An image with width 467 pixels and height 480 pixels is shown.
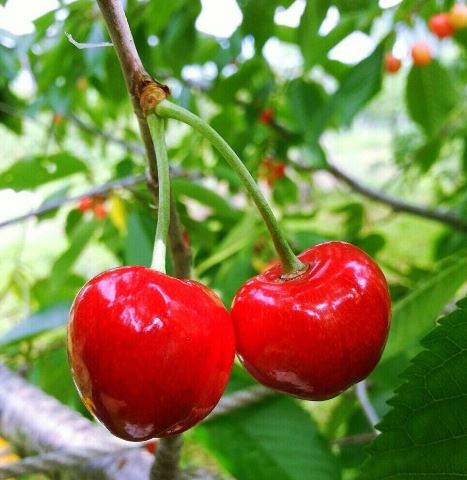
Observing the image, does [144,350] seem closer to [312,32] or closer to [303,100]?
[312,32]

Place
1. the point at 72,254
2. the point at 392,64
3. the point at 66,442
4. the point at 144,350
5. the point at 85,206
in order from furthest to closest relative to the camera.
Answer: the point at 392,64 < the point at 85,206 < the point at 72,254 < the point at 66,442 < the point at 144,350

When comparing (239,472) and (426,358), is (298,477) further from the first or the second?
(426,358)

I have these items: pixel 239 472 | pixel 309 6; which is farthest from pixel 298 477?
pixel 309 6

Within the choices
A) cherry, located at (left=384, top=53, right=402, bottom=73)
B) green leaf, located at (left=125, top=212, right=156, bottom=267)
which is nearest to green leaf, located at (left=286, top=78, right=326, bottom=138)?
cherry, located at (left=384, top=53, right=402, bottom=73)

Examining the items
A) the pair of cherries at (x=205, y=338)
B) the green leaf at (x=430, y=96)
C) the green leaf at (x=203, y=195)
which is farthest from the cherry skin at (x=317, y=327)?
the green leaf at (x=430, y=96)

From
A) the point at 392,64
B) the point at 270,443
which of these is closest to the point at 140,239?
the point at 270,443

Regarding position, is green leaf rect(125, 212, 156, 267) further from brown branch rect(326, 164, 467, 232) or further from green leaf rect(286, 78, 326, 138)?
brown branch rect(326, 164, 467, 232)
